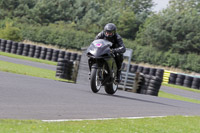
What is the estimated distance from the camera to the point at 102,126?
20.4ft

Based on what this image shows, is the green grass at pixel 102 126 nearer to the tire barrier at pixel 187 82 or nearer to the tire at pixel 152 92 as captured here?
the tire at pixel 152 92

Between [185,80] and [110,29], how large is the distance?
19.6 meters

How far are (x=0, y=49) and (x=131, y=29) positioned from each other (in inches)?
1702

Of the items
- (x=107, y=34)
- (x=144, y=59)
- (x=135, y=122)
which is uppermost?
(x=107, y=34)

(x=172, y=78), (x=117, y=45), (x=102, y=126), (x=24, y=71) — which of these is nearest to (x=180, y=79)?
(x=172, y=78)

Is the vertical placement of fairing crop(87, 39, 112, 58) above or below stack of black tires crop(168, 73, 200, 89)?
above

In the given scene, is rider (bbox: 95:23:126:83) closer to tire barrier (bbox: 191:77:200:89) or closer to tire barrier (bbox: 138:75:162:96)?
tire barrier (bbox: 138:75:162:96)

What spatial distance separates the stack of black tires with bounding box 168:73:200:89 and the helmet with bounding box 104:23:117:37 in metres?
18.9

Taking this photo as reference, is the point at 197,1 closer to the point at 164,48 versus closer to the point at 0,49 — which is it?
the point at 164,48

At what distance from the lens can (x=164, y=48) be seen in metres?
64.1

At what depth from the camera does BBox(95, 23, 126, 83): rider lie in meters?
10.9

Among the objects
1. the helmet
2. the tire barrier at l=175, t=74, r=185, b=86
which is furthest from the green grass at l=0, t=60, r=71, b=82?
the tire barrier at l=175, t=74, r=185, b=86

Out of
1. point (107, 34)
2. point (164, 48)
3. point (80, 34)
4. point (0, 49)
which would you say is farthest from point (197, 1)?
point (107, 34)

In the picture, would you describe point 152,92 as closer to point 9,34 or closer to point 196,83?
point 196,83
